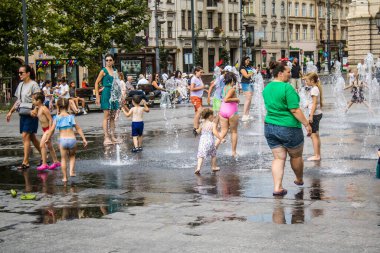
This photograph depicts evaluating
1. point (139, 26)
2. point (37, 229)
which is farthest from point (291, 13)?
point (37, 229)

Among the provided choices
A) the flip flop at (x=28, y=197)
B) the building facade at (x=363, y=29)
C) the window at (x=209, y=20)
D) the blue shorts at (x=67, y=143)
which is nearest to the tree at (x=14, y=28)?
the building facade at (x=363, y=29)

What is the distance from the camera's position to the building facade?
191 ft

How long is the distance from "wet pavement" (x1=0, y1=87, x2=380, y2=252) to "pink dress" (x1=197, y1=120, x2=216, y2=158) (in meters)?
0.33

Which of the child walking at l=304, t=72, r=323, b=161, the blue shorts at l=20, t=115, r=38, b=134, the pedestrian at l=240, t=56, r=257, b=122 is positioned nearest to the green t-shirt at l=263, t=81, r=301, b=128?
the child walking at l=304, t=72, r=323, b=161

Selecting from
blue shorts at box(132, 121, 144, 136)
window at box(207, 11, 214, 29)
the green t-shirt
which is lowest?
blue shorts at box(132, 121, 144, 136)

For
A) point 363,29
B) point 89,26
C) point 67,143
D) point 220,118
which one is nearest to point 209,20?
point 363,29

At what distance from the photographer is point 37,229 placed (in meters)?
8.06

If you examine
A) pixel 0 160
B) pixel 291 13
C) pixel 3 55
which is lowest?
pixel 0 160

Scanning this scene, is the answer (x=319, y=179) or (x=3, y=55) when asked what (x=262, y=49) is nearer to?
(x=3, y=55)

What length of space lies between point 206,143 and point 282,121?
2.54m

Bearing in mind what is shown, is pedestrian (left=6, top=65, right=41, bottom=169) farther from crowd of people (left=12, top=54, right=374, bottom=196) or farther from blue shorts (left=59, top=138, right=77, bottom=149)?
blue shorts (left=59, top=138, right=77, bottom=149)

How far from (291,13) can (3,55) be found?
6859 centimetres

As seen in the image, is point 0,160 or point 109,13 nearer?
point 0,160

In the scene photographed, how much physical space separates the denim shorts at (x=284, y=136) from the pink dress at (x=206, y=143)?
2326 mm
